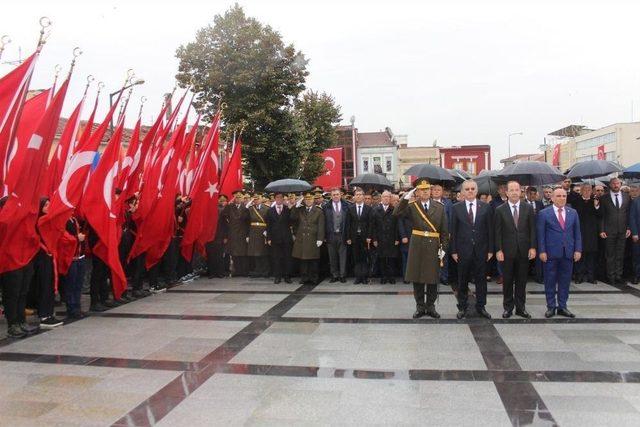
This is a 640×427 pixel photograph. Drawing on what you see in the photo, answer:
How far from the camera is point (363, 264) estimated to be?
10.6 meters

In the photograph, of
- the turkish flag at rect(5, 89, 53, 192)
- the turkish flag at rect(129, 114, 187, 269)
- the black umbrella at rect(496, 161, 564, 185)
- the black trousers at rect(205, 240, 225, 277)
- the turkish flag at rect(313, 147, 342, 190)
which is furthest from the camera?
the turkish flag at rect(313, 147, 342, 190)

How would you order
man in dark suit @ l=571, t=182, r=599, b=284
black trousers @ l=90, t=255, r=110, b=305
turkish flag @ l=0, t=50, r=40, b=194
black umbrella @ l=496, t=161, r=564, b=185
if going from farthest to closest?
man in dark suit @ l=571, t=182, r=599, b=284 → black umbrella @ l=496, t=161, r=564, b=185 → black trousers @ l=90, t=255, r=110, b=305 → turkish flag @ l=0, t=50, r=40, b=194

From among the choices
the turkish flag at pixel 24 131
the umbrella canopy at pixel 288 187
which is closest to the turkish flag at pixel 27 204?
the turkish flag at pixel 24 131

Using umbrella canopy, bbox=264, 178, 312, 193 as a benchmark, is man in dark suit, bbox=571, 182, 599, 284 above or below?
below

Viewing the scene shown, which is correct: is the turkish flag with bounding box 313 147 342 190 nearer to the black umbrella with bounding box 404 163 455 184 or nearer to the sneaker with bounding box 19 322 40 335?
the black umbrella with bounding box 404 163 455 184

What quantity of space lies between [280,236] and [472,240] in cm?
457

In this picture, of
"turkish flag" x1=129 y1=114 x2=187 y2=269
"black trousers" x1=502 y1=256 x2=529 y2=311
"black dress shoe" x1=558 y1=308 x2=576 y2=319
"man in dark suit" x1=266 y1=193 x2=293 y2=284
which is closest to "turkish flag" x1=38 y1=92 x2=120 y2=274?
"turkish flag" x1=129 y1=114 x2=187 y2=269

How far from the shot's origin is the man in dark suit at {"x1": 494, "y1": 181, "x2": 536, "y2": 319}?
7059mm

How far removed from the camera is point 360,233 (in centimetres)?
1044

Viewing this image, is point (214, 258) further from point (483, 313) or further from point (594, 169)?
point (594, 169)

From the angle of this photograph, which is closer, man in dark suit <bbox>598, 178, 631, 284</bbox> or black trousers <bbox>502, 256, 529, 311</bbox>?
black trousers <bbox>502, 256, 529, 311</bbox>

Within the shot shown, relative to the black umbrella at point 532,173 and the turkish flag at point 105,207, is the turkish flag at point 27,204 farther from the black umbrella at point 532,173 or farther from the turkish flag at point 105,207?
the black umbrella at point 532,173

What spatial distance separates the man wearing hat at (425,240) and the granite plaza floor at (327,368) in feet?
1.74

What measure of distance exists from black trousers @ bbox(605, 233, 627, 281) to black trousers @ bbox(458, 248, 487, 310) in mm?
3855
